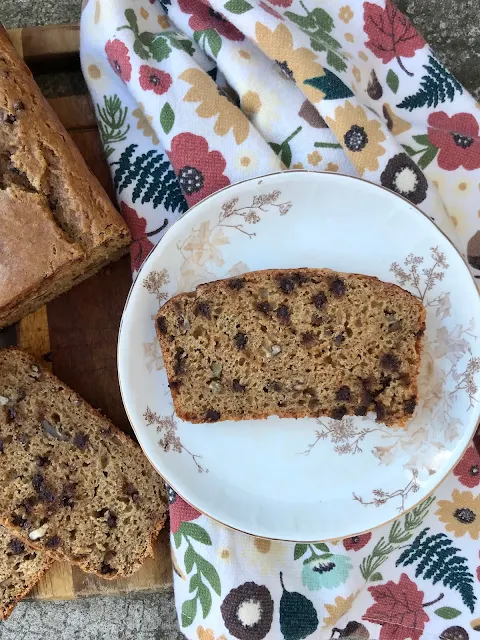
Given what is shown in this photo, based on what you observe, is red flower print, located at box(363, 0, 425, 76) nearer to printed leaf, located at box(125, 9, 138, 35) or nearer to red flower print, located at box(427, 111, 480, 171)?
red flower print, located at box(427, 111, 480, 171)

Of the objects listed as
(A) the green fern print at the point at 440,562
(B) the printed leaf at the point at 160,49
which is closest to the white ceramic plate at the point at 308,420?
(A) the green fern print at the point at 440,562

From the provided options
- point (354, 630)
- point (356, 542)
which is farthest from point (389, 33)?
point (354, 630)

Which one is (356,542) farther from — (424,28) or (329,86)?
(424,28)

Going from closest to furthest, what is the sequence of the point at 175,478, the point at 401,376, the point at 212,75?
the point at 401,376 → the point at 175,478 → the point at 212,75

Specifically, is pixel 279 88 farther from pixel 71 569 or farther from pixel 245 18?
pixel 71 569

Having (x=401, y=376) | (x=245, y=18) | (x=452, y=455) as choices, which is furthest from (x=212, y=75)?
(x=452, y=455)

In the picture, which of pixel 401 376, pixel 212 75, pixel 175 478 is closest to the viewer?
pixel 401 376
